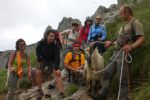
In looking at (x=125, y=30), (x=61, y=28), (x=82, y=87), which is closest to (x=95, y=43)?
(x=82, y=87)

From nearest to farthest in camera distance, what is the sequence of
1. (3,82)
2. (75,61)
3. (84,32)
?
(75,61) → (84,32) → (3,82)

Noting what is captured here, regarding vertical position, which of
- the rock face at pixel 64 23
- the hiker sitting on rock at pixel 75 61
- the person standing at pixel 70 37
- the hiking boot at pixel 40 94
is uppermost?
the rock face at pixel 64 23

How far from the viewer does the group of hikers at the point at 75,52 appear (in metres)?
12.7

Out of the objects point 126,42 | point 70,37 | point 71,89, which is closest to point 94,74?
point 71,89

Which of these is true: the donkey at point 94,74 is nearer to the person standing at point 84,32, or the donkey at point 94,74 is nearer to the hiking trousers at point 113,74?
the hiking trousers at point 113,74

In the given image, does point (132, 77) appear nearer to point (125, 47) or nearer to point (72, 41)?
point (125, 47)

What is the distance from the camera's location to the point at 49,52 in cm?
1579

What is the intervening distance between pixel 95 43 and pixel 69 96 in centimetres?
222

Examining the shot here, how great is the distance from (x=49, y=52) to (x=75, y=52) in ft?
4.48

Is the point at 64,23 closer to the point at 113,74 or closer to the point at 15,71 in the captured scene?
the point at 15,71

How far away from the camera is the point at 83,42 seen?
18.3 m

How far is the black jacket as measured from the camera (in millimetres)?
15727

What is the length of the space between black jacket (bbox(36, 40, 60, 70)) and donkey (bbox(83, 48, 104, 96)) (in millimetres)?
1055

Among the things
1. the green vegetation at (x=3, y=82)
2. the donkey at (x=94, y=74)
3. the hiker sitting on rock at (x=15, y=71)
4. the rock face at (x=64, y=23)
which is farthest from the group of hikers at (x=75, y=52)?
the rock face at (x=64, y=23)
